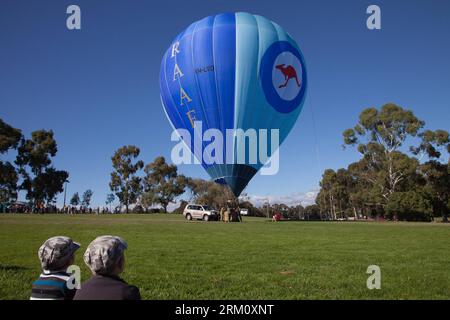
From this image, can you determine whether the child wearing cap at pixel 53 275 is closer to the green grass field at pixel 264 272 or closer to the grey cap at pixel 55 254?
the grey cap at pixel 55 254

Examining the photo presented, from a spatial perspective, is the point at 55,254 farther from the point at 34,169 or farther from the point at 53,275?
the point at 34,169

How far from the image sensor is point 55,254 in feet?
11.9

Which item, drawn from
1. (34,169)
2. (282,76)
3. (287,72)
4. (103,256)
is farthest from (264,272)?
(34,169)

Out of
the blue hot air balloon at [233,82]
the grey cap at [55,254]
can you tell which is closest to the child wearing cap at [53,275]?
the grey cap at [55,254]

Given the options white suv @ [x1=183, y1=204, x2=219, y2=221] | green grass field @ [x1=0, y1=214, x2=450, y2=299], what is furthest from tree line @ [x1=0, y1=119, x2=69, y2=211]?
green grass field @ [x1=0, y1=214, x2=450, y2=299]

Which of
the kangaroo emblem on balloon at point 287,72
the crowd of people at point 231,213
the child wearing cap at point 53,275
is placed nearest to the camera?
the child wearing cap at point 53,275

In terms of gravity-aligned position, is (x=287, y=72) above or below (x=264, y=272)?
above

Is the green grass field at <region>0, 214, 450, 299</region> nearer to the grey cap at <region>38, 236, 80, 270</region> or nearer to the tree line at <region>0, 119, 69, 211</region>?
the grey cap at <region>38, 236, 80, 270</region>

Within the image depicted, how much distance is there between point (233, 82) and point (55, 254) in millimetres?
25495

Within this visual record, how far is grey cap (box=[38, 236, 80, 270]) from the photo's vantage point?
143 inches

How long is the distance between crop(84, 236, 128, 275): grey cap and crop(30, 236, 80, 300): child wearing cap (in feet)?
1.77

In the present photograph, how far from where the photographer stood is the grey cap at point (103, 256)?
3234 mm

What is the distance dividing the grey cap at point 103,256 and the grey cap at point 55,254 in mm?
529
